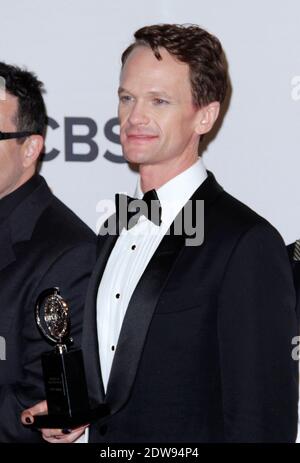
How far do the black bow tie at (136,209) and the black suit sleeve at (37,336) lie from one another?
144 mm

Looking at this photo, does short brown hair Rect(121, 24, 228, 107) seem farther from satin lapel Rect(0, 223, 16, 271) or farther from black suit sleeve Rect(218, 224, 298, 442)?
satin lapel Rect(0, 223, 16, 271)

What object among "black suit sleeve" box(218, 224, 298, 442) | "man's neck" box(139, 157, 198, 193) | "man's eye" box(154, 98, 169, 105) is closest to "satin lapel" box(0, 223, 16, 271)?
"man's neck" box(139, 157, 198, 193)

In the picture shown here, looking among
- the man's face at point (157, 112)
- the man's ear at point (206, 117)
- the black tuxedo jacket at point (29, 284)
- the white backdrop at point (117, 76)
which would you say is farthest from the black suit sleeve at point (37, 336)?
the white backdrop at point (117, 76)

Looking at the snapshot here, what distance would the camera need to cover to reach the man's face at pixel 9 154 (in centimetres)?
255

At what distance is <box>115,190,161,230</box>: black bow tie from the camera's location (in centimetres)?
225

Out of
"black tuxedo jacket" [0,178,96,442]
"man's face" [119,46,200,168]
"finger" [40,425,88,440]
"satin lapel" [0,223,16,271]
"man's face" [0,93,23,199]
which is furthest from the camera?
"man's face" [0,93,23,199]

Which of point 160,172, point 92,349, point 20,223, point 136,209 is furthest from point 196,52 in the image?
point 92,349

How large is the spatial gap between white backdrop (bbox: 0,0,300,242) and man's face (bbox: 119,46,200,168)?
74 cm

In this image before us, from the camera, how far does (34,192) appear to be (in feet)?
8.38

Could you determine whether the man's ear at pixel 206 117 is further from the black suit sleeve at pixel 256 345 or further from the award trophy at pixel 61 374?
the award trophy at pixel 61 374

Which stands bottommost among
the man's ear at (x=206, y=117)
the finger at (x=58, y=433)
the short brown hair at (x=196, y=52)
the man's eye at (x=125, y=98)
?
the finger at (x=58, y=433)

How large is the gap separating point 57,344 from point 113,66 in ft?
4.06
